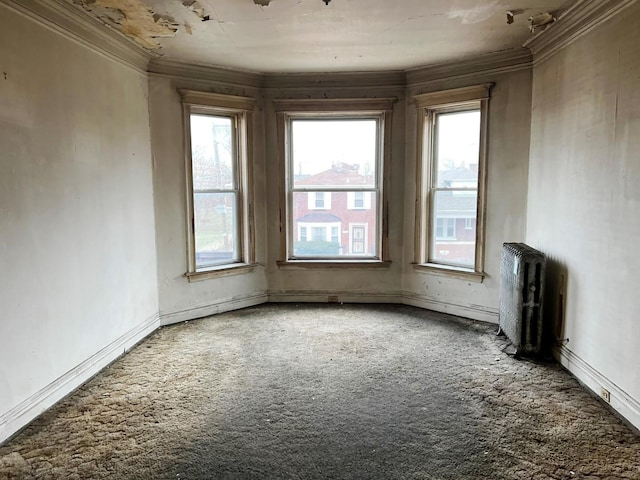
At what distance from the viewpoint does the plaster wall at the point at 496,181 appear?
4.09 m

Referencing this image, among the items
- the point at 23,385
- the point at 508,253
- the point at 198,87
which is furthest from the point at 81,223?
the point at 508,253

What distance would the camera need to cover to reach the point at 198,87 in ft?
14.7

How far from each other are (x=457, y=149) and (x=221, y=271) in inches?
110

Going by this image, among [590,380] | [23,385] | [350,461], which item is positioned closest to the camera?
[350,461]

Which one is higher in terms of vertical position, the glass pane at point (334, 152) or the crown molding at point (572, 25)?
the crown molding at point (572, 25)

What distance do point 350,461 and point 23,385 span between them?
191 cm

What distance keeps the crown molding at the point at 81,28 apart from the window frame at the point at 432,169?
2.80 meters

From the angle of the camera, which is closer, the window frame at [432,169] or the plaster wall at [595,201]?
the plaster wall at [595,201]

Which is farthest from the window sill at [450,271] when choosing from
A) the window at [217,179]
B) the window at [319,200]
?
the window at [217,179]

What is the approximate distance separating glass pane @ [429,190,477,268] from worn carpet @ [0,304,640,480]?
1022 mm

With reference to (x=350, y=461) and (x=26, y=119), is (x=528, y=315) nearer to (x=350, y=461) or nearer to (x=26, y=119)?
(x=350, y=461)

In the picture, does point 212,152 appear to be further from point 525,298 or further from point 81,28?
point 525,298

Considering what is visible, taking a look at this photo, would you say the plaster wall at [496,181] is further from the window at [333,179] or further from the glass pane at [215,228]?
the glass pane at [215,228]

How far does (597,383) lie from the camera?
114 inches
